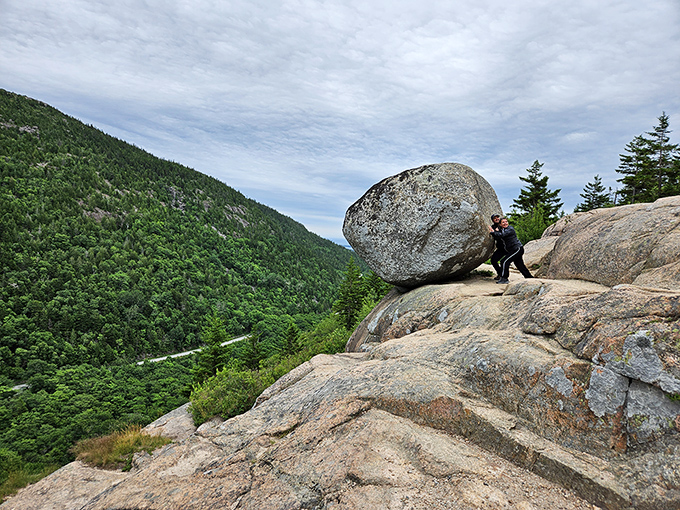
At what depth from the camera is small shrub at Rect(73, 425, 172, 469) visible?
9.35m

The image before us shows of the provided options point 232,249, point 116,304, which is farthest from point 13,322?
point 232,249

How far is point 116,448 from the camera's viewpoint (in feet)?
31.7

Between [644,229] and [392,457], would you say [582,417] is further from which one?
[644,229]

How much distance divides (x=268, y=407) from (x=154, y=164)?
206140mm

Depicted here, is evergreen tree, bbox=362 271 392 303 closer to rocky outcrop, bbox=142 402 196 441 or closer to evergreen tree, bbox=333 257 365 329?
evergreen tree, bbox=333 257 365 329

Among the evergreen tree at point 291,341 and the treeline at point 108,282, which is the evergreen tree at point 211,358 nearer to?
the treeline at point 108,282

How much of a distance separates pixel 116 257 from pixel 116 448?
109 meters

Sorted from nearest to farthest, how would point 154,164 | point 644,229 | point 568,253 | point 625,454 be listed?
point 625,454 < point 644,229 < point 568,253 < point 154,164

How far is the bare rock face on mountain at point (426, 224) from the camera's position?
445 inches

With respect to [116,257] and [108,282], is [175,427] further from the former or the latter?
[116,257]

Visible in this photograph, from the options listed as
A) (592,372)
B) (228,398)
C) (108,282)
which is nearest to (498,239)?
(592,372)

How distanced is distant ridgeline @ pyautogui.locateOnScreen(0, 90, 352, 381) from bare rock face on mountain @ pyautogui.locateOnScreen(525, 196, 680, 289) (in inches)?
3476

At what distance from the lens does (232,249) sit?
146 metres

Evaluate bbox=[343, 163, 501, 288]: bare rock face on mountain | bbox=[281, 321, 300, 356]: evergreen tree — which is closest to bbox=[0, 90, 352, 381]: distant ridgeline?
bbox=[281, 321, 300, 356]: evergreen tree
